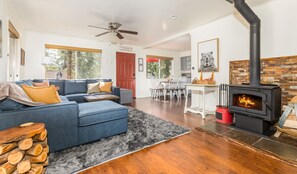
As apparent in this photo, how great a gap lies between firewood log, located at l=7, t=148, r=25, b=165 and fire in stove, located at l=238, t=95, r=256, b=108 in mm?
3052

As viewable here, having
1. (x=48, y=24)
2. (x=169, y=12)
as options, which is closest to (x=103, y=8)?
(x=169, y=12)

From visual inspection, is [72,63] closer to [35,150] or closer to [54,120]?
[54,120]

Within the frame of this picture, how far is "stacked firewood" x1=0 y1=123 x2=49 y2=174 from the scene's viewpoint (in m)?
1.15

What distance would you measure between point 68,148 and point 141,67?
522 cm

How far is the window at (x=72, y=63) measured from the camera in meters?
4.96

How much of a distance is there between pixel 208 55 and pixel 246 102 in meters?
1.68

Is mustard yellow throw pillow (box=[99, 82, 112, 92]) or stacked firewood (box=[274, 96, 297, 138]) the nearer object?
stacked firewood (box=[274, 96, 297, 138])

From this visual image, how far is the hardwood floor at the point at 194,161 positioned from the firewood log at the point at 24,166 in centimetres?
48

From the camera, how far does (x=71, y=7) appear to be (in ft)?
9.63

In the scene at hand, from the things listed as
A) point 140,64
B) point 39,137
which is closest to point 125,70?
point 140,64

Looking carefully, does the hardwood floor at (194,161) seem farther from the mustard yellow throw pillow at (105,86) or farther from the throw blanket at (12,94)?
the mustard yellow throw pillow at (105,86)

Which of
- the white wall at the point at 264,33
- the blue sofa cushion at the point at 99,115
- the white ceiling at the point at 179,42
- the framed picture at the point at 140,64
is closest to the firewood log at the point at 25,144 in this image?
the blue sofa cushion at the point at 99,115

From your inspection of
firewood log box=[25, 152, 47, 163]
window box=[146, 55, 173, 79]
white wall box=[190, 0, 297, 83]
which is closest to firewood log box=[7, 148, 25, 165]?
firewood log box=[25, 152, 47, 163]

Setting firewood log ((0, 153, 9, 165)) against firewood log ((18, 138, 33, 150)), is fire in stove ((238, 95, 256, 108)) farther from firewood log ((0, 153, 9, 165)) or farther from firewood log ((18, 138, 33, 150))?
firewood log ((0, 153, 9, 165))
